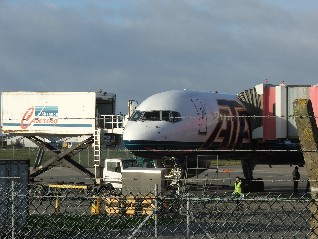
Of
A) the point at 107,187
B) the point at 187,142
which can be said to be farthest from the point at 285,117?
the point at 107,187

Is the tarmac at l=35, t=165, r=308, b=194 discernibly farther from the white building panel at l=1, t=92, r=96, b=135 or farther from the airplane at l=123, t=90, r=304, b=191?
the white building panel at l=1, t=92, r=96, b=135

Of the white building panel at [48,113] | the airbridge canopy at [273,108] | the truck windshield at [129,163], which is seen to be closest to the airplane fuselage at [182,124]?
the airbridge canopy at [273,108]

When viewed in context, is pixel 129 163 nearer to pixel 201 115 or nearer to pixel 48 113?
pixel 48 113

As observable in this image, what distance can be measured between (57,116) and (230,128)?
10277mm

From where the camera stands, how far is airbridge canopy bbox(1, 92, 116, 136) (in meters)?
42.7

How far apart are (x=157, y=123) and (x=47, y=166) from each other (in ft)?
37.5

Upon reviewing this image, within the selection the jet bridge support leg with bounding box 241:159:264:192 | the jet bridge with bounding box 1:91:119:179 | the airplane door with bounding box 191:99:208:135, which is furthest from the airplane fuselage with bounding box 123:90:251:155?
the jet bridge with bounding box 1:91:119:179

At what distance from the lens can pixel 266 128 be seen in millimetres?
39938

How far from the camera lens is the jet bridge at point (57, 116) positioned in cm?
4259

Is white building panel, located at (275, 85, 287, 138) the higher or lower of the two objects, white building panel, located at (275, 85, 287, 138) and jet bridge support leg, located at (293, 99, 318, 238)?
the higher

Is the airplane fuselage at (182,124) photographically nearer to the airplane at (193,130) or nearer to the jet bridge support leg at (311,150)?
the airplane at (193,130)

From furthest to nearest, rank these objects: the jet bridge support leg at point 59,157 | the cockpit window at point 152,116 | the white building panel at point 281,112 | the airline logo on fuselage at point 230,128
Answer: the jet bridge support leg at point 59,157 → the airline logo on fuselage at point 230,128 → the white building panel at point 281,112 → the cockpit window at point 152,116

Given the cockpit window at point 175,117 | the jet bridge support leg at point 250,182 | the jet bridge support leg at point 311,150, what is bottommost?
the jet bridge support leg at point 250,182

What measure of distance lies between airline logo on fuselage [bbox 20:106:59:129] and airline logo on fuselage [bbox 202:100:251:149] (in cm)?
992
